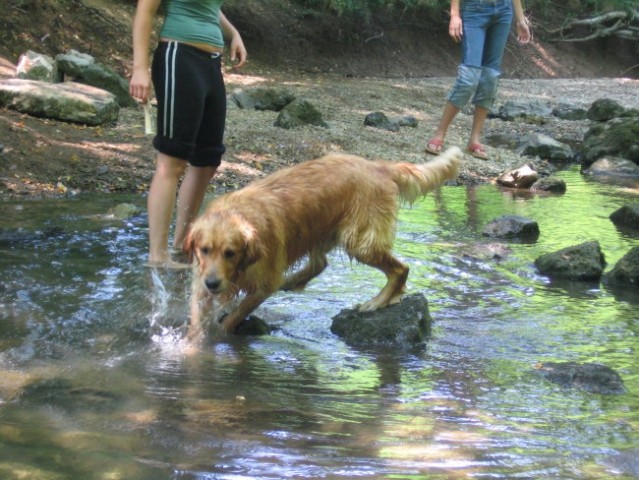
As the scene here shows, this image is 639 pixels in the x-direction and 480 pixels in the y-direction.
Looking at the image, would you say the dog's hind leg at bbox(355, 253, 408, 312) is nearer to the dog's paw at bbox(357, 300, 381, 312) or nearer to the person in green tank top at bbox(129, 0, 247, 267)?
the dog's paw at bbox(357, 300, 381, 312)

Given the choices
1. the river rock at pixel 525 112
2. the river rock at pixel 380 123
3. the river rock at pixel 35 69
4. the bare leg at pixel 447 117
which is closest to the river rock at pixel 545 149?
the river rock at pixel 380 123

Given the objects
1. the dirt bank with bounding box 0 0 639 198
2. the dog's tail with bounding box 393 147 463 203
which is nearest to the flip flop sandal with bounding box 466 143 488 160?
the dirt bank with bounding box 0 0 639 198

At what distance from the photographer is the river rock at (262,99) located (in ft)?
42.7

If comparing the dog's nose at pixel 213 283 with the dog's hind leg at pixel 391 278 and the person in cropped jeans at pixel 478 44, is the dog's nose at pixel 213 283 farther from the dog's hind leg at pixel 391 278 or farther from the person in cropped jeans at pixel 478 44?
the person in cropped jeans at pixel 478 44

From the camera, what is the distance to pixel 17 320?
4.68 metres

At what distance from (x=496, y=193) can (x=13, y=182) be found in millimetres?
5521

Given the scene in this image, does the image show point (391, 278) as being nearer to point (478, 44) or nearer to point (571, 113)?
point (478, 44)

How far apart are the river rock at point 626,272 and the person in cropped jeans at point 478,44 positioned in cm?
364

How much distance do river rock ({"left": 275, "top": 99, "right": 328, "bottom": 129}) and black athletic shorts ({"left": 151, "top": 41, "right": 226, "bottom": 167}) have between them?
5787 millimetres

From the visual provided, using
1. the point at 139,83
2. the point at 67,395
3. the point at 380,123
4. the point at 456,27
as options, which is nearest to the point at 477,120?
the point at 456,27

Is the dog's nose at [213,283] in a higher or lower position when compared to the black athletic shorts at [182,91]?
lower

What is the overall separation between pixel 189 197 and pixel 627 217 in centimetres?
468

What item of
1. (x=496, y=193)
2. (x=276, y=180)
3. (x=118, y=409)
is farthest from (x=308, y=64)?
(x=118, y=409)

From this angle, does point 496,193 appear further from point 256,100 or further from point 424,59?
point 424,59
